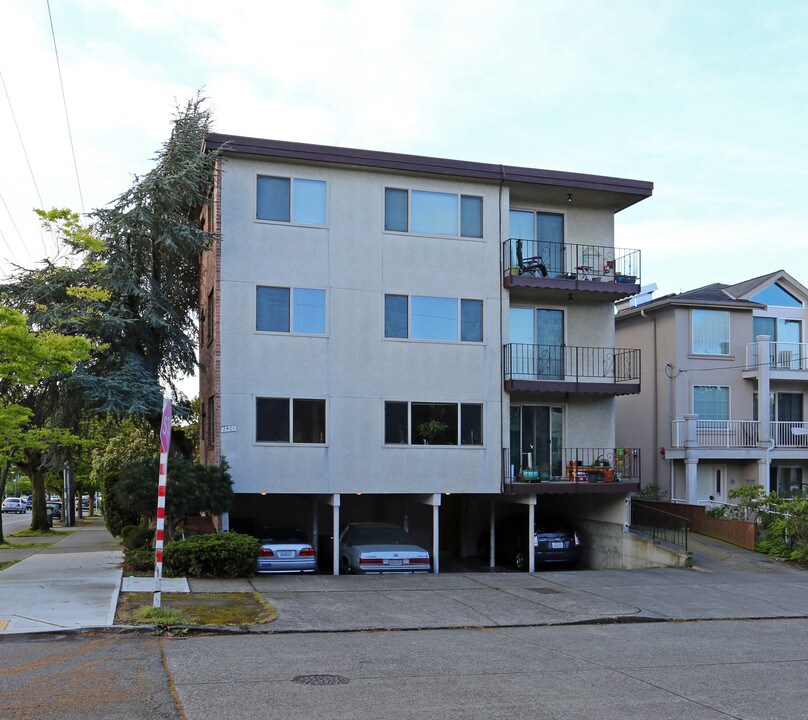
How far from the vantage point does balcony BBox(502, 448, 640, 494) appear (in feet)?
73.9

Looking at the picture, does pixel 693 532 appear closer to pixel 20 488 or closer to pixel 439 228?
pixel 439 228

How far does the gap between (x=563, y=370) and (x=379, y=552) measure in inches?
299

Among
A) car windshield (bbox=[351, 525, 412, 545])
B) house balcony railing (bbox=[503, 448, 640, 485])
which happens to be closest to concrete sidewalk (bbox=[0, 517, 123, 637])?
car windshield (bbox=[351, 525, 412, 545])

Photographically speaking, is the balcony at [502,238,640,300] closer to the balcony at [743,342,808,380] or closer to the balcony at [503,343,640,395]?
the balcony at [503,343,640,395]

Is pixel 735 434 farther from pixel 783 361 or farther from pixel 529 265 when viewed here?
pixel 529 265

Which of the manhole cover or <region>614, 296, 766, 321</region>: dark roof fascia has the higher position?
<region>614, 296, 766, 321</region>: dark roof fascia

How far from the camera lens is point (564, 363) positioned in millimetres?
24062


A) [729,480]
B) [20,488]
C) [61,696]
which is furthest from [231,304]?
[20,488]

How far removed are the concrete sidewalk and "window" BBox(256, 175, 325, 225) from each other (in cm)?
888

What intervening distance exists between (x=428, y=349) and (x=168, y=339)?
268 inches

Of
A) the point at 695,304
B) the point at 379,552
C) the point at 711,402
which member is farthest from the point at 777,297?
the point at 379,552

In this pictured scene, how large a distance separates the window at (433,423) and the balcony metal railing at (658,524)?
5.41 metres

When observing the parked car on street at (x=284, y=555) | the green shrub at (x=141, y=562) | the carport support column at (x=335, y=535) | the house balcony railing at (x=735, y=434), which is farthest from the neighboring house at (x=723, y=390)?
the green shrub at (x=141, y=562)

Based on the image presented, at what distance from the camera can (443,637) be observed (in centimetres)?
1245
